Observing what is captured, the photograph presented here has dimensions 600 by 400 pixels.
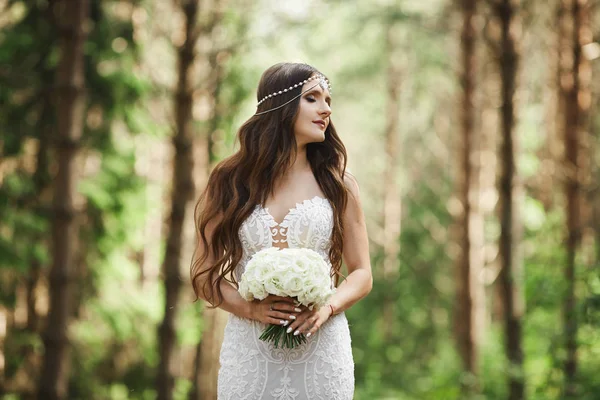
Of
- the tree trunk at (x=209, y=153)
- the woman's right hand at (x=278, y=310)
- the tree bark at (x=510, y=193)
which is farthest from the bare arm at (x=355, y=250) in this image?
the tree trunk at (x=209, y=153)

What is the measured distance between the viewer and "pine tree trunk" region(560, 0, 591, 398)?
350 inches

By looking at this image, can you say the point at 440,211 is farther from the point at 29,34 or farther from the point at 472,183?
the point at 29,34

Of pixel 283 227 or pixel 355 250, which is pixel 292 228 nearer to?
pixel 283 227

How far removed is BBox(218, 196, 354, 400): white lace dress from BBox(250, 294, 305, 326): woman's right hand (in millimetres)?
186

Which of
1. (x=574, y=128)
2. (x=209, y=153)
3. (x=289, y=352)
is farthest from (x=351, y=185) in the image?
(x=209, y=153)

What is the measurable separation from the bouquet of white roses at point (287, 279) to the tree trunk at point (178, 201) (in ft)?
20.0

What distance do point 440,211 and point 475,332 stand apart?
25.7 ft

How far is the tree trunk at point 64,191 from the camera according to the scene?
7863 millimetres

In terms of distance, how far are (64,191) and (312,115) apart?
182 inches

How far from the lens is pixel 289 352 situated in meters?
3.71

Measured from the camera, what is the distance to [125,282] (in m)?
14.5

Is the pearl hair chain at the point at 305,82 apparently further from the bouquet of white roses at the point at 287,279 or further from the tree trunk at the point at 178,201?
the tree trunk at the point at 178,201

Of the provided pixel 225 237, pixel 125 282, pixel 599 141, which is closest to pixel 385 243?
pixel 599 141

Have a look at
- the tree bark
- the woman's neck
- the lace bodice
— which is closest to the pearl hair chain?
the woman's neck
